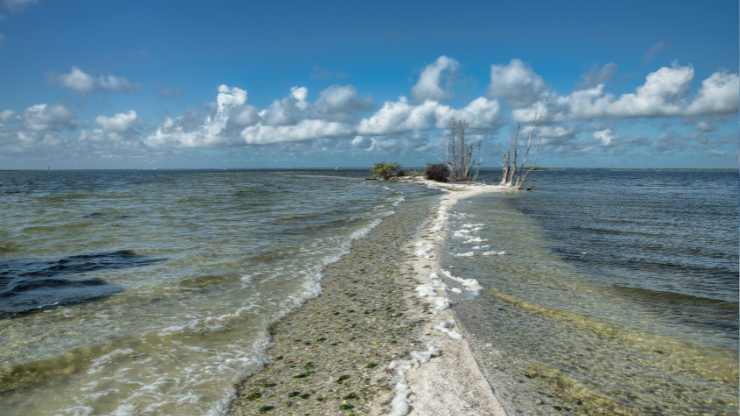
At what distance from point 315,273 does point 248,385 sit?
241 inches

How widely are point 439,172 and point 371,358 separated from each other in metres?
70.5

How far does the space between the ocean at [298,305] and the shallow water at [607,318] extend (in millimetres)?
34

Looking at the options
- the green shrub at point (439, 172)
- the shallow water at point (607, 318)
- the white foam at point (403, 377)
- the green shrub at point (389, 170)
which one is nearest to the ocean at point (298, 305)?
the shallow water at point (607, 318)

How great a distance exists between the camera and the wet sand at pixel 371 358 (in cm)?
488

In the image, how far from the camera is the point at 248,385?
554cm

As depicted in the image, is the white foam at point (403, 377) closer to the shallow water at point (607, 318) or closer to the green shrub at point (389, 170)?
the shallow water at point (607, 318)

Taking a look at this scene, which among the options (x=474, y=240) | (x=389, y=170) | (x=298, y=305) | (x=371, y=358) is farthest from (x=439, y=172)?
(x=371, y=358)

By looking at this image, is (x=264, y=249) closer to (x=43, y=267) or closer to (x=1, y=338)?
(x=43, y=267)

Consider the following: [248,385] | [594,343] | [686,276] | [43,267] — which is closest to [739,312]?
[686,276]

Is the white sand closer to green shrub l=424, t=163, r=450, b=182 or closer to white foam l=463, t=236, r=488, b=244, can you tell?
white foam l=463, t=236, r=488, b=244

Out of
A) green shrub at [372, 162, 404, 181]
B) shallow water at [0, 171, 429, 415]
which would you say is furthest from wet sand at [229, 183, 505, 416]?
green shrub at [372, 162, 404, 181]

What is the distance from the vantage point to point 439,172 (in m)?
75.0

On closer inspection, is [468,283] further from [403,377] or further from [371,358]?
[403,377]

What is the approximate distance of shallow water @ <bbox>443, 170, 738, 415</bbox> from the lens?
5164 mm
